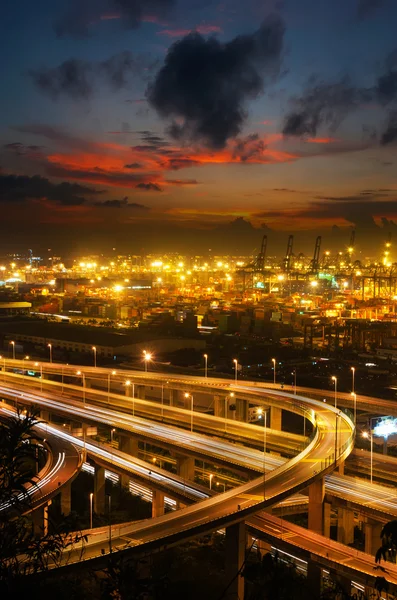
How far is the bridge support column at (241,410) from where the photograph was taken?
12.8m

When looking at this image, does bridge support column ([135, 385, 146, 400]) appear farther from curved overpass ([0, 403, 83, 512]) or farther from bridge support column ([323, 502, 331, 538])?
bridge support column ([323, 502, 331, 538])

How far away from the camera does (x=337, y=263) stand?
5728 centimetres

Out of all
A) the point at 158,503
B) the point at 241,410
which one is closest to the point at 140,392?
the point at 241,410

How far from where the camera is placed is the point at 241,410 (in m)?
12.9

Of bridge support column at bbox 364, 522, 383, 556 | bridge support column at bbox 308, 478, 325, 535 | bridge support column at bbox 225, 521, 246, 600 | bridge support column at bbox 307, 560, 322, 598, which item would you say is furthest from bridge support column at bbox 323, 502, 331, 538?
bridge support column at bbox 225, 521, 246, 600

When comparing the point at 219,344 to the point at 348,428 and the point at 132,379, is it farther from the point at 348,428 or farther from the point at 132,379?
the point at 348,428

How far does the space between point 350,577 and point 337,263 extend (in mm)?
53172

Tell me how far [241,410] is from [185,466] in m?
3.51

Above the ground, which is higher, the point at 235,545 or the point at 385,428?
the point at 235,545

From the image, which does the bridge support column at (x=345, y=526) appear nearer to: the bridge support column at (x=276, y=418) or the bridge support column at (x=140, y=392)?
the bridge support column at (x=276, y=418)

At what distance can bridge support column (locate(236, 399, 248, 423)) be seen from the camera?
12841 millimetres

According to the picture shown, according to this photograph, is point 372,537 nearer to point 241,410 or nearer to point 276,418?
point 276,418

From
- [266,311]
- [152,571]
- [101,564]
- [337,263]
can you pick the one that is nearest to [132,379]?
[152,571]

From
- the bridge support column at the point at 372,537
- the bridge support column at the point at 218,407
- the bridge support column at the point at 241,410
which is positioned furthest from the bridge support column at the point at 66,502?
the bridge support column at the point at 241,410
